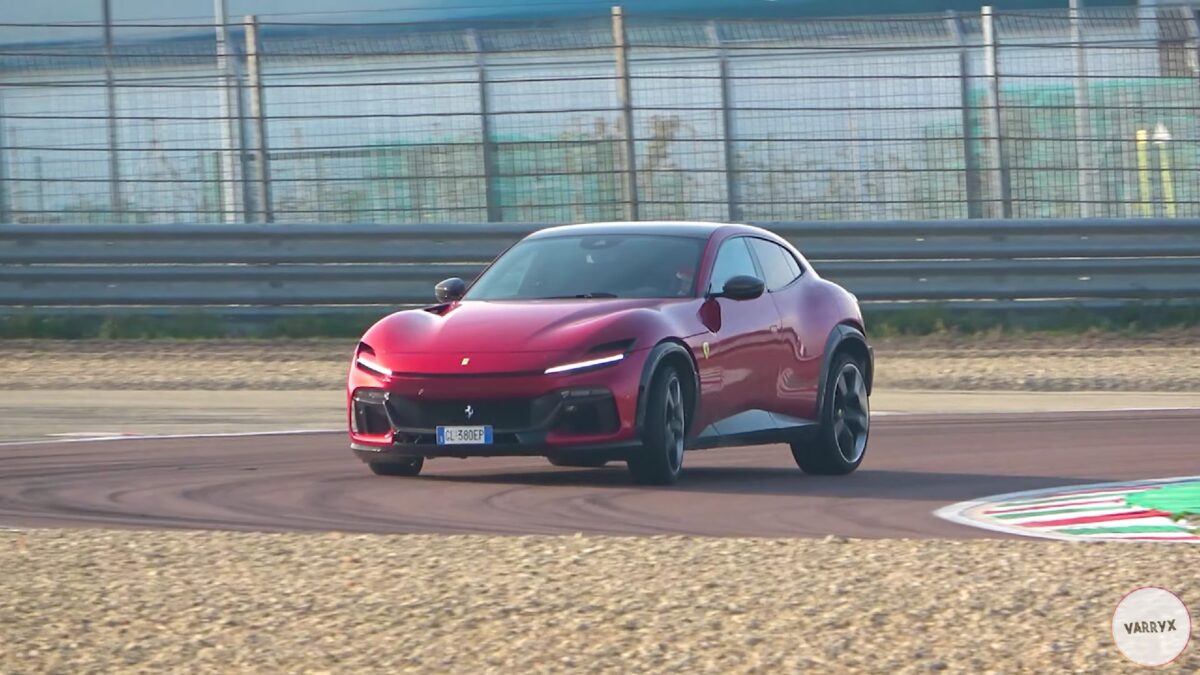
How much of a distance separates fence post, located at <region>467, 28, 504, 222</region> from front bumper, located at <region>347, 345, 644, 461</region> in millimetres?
9490

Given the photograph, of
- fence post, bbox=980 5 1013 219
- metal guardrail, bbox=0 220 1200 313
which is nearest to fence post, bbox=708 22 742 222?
metal guardrail, bbox=0 220 1200 313

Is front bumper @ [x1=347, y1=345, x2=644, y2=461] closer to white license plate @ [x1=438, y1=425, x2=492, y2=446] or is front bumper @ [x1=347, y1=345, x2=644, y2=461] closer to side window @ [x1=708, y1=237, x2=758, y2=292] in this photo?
white license plate @ [x1=438, y1=425, x2=492, y2=446]

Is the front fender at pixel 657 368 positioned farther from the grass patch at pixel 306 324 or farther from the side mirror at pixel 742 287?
the grass patch at pixel 306 324

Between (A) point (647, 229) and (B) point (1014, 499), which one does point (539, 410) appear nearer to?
(A) point (647, 229)

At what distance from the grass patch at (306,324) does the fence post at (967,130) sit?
3.30 feet

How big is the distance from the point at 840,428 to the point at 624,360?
1936 millimetres

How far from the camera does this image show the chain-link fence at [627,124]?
753 inches

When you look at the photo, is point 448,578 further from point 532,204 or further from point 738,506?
point 532,204

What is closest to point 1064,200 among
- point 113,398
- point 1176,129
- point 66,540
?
point 1176,129

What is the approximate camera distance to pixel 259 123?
19.3 metres

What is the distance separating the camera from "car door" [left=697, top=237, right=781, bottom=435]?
1058 cm

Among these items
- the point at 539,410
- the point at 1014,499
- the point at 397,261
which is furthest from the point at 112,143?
the point at 1014,499

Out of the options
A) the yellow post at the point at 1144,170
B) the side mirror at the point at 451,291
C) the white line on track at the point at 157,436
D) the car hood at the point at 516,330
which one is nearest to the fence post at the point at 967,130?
the yellow post at the point at 1144,170

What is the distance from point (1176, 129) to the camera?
64.3ft
